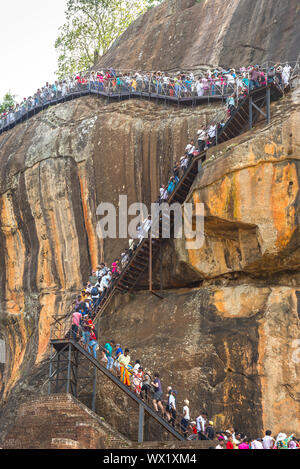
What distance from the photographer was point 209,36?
35.8 metres

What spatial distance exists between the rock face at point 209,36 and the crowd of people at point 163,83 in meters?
1.55

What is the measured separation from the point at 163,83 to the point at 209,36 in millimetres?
6340

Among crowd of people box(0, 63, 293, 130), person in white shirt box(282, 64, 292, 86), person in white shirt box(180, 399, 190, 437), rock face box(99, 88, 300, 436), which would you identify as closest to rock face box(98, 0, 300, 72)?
crowd of people box(0, 63, 293, 130)

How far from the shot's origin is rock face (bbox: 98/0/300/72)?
32.1 metres

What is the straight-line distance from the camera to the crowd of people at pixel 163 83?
26.5m

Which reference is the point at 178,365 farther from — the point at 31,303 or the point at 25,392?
the point at 31,303

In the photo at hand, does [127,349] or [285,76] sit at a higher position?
[285,76]

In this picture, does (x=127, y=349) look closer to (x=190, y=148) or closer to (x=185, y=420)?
(x=185, y=420)

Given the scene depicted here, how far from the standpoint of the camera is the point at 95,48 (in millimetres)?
51250

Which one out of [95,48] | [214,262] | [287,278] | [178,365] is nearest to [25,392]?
[178,365]

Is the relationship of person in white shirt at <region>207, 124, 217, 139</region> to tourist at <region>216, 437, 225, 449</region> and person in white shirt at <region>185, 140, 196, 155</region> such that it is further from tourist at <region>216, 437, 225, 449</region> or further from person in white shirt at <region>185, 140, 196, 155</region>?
tourist at <region>216, 437, 225, 449</region>

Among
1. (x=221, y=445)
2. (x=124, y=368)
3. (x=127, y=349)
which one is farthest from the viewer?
(x=127, y=349)

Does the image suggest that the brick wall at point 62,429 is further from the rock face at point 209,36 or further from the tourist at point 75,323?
the rock face at point 209,36

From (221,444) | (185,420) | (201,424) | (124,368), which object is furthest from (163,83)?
(221,444)
